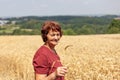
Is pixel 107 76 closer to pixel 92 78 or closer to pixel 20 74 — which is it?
pixel 92 78

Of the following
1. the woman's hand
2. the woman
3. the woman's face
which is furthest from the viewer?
the woman's face

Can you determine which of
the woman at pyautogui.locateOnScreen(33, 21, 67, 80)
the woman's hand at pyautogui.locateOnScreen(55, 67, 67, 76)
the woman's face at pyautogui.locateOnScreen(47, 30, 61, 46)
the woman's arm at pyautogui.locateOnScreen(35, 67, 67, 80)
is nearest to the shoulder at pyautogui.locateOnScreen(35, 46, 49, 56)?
the woman at pyautogui.locateOnScreen(33, 21, 67, 80)

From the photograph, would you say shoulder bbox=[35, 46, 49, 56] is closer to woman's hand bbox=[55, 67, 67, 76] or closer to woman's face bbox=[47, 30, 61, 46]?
woman's face bbox=[47, 30, 61, 46]

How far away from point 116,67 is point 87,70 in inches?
29.6

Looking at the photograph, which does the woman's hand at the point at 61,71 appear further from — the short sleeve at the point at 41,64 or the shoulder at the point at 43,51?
the shoulder at the point at 43,51

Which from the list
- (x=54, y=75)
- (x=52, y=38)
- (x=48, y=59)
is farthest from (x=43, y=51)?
(x=54, y=75)

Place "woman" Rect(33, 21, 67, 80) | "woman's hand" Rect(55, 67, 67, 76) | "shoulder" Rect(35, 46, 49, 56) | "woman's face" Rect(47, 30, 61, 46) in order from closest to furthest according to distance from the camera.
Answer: "woman's hand" Rect(55, 67, 67, 76) → "woman" Rect(33, 21, 67, 80) → "shoulder" Rect(35, 46, 49, 56) → "woman's face" Rect(47, 30, 61, 46)

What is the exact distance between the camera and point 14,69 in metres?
15.7

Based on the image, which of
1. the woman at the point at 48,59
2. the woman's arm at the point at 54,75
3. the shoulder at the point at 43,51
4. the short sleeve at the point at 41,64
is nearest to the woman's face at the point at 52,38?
the woman at the point at 48,59

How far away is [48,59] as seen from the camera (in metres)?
4.64

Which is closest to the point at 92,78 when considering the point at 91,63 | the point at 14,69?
the point at 91,63

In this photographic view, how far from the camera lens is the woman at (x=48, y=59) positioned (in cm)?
448

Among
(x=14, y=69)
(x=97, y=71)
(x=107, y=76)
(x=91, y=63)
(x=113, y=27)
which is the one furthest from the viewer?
(x=113, y=27)

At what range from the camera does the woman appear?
176 inches
